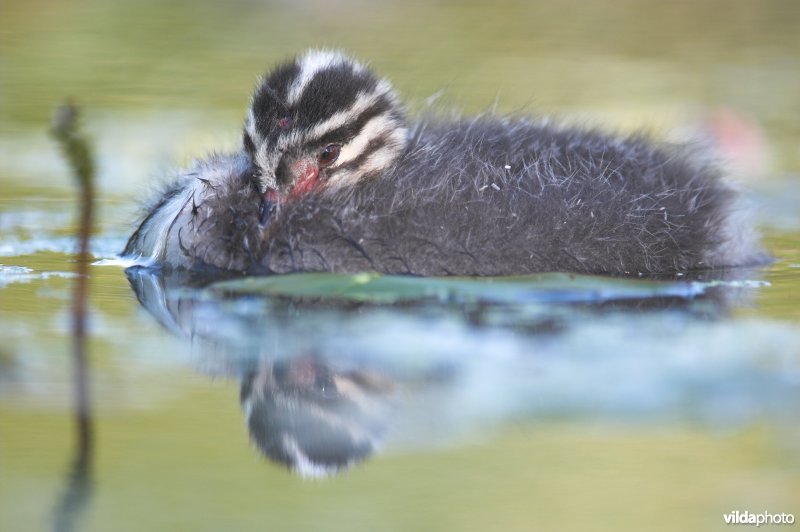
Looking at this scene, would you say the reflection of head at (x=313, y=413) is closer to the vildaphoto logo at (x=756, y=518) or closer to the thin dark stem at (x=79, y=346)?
the thin dark stem at (x=79, y=346)

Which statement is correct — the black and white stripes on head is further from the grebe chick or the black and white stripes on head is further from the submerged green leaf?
the submerged green leaf

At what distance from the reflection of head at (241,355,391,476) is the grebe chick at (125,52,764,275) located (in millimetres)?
1409

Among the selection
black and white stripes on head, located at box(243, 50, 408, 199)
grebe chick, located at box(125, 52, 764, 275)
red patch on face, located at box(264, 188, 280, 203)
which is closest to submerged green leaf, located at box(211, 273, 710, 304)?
grebe chick, located at box(125, 52, 764, 275)

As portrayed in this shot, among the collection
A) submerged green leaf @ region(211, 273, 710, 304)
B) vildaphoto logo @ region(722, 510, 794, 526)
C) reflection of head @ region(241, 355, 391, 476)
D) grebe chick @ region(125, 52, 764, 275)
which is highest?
grebe chick @ region(125, 52, 764, 275)

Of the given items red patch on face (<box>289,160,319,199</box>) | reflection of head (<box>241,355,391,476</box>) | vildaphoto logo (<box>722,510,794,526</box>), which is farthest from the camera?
red patch on face (<box>289,160,319,199</box>)

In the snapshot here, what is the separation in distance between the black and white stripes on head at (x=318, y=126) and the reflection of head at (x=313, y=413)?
156 cm

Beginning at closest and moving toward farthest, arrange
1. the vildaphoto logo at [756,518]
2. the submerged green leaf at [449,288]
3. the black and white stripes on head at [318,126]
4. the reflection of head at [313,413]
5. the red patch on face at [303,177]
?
the vildaphoto logo at [756,518] < the reflection of head at [313,413] < the submerged green leaf at [449,288] < the black and white stripes on head at [318,126] < the red patch on face at [303,177]

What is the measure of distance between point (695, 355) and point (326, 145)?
86.0 inches

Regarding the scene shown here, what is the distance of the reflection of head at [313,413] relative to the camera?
4.19 meters

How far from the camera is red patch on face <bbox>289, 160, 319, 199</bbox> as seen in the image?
6527mm

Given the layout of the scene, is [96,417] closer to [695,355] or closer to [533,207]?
[695,355]

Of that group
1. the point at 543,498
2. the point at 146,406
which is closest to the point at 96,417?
the point at 146,406

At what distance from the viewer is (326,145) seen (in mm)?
6590

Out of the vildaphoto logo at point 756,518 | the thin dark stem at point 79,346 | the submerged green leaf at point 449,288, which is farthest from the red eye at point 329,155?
the vildaphoto logo at point 756,518
